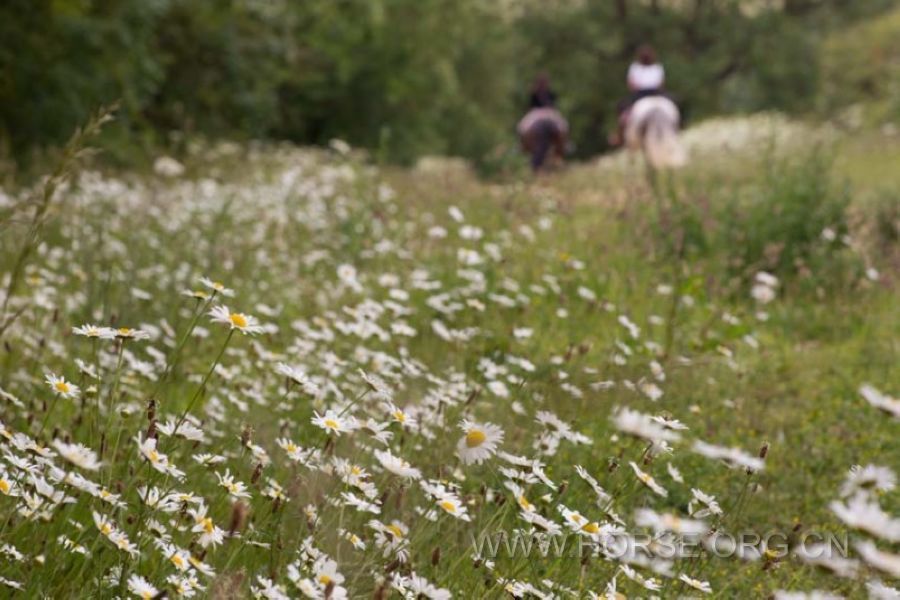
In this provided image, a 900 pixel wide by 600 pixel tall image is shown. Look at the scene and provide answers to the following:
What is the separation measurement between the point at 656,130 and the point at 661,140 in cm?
18

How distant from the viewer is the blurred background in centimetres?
1239

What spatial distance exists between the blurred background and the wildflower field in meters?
1.41

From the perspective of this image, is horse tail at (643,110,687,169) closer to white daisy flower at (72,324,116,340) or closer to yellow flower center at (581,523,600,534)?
yellow flower center at (581,523,600,534)

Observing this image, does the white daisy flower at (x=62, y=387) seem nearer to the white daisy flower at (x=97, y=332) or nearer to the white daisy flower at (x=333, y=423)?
the white daisy flower at (x=97, y=332)

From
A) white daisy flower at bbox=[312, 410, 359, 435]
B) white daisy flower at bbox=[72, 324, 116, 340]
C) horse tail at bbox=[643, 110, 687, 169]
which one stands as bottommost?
white daisy flower at bbox=[312, 410, 359, 435]

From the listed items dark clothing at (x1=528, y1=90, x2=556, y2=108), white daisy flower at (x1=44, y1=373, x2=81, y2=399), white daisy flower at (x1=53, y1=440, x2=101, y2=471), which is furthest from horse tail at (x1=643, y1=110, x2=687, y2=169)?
white daisy flower at (x1=53, y1=440, x2=101, y2=471)

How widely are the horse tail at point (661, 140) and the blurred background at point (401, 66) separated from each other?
107 inches

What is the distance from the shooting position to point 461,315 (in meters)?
6.80

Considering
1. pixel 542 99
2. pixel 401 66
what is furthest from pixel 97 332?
pixel 401 66

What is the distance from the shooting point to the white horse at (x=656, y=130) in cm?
1711

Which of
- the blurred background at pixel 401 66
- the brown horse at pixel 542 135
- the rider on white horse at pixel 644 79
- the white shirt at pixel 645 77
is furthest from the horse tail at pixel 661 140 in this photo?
the brown horse at pixel 542 135

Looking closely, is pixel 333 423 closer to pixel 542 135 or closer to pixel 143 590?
pixel 143 590

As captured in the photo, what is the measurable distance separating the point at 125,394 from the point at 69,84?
8.78m

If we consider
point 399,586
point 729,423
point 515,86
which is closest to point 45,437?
point 399,586
